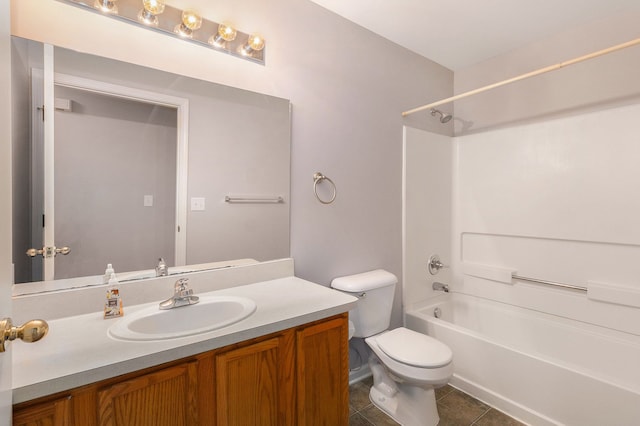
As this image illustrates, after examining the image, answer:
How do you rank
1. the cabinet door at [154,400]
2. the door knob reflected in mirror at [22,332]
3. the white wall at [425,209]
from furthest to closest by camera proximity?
the white wall at [425,209]
the cabinet door at [154,400]
the door knob reflected in mirror at [22,332]

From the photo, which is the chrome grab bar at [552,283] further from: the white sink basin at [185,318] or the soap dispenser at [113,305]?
the soap dispenser at [113,305]

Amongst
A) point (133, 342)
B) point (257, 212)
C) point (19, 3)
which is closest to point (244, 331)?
point (133, 342)

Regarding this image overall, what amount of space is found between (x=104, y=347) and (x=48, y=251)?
1.72 ft

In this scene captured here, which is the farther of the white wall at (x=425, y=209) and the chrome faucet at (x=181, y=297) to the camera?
the white wall at (x=425, y=209)

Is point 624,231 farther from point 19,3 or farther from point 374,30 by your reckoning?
point 19,3

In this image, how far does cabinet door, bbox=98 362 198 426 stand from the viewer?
0.84m

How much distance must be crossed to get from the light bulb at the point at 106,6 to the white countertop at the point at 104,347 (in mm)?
1207

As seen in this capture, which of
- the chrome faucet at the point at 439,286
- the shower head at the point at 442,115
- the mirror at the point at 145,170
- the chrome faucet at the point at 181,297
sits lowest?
the chrome faucet at the point at 439,286

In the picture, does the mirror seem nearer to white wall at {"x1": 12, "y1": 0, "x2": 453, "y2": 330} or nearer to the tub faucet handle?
white wall at {"x1": 12, "y1": 0, "x2": 453, "y2": 330}

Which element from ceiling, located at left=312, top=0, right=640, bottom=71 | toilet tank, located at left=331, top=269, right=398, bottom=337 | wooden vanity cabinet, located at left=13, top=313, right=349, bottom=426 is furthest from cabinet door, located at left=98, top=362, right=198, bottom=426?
ceiling, located at left=312, top=0, right=640, bottom=71

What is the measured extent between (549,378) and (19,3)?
9.55 ft

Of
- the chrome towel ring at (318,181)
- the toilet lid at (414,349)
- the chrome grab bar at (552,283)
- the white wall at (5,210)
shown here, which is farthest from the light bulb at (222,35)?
the chrome grab bar at (552,283)

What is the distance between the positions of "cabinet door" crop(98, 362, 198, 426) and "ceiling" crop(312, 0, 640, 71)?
205 cm

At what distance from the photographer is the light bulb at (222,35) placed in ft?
4.89
